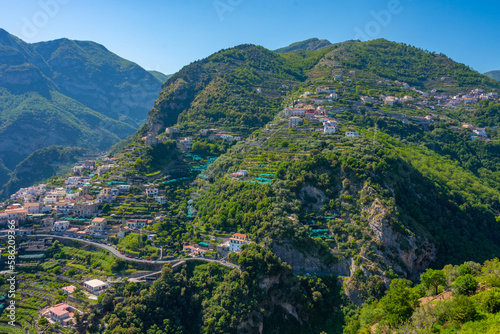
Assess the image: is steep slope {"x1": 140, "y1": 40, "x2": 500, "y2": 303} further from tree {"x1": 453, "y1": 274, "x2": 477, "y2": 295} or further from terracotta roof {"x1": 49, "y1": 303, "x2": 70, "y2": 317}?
terracotta roof {"x1": 49, "y1": 303, "x2": 70, "y2": 317}

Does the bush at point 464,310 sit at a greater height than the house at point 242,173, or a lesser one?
lesser

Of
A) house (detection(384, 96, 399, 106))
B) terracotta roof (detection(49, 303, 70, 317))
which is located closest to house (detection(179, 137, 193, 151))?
terracotta roof (detection(49, 303, 70, 317))

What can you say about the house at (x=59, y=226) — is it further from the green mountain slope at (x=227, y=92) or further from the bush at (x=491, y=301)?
the bush at (x=491, y=301)

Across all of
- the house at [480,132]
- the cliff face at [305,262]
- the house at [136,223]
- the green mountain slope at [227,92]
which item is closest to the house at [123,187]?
the house at [136,223]

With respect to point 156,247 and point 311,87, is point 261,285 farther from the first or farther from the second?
point 311,87

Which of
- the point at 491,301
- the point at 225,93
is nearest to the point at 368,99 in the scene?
the point at 225,93

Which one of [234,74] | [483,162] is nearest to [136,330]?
[483,162]

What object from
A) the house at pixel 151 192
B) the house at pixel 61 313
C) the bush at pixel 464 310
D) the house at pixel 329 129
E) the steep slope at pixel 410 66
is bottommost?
the house at pixel 61 313
